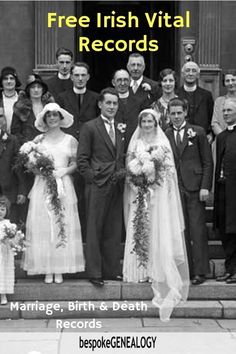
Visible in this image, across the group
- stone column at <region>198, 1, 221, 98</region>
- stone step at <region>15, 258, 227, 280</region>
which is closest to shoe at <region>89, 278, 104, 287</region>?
stone step at <region>15, 258, 227, 280</region>

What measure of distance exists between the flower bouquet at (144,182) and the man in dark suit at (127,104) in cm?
66

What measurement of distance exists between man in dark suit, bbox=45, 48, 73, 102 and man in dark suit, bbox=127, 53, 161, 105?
0.75m

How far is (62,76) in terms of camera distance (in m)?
9.47

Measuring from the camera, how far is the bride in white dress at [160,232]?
8203 mm

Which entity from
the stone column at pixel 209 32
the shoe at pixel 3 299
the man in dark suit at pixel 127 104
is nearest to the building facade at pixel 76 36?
the stone column at pixel 209 32

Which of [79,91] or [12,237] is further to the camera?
[79,91]

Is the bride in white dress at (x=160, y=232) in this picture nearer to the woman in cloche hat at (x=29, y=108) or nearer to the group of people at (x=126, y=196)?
the group of people at (x=126, y=196)

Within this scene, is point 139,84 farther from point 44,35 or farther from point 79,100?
point 44,35

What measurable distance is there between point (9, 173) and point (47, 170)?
1.71 ft

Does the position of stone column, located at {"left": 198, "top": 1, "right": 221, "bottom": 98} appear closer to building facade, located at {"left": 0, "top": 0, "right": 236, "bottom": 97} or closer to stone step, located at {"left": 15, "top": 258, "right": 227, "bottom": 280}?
building facade, located at {"left": 0, "top": 0, "right": 236, "bottom": 97}

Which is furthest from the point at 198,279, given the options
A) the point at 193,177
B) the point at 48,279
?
the point at 48,279

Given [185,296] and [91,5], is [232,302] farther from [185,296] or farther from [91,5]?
[91,5]

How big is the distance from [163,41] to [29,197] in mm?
6205

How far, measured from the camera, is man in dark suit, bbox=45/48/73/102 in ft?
30.7
